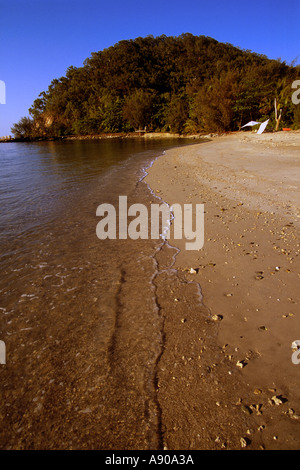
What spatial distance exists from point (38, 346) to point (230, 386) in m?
2.27

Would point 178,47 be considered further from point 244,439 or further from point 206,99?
point 244,439

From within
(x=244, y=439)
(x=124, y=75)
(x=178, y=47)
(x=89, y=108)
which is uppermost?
(x=178, y=47)

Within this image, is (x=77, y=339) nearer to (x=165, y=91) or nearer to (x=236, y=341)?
(x=236, y=341)

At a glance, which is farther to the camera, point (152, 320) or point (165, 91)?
point (165, 91)

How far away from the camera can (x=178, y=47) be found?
85062 millimetres

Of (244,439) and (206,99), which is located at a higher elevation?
(206,99)

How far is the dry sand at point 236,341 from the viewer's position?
77.9 inches

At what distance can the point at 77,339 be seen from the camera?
118 inches

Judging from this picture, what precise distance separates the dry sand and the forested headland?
1227 inches

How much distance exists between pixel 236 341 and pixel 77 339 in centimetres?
196

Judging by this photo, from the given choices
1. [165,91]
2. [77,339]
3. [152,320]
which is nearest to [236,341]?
[152,320]

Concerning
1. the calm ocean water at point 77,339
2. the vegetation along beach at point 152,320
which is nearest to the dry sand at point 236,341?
the vegetation along beach at point 152,320
